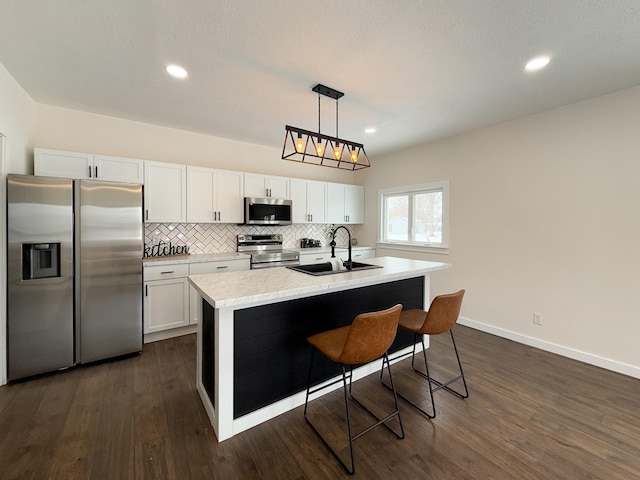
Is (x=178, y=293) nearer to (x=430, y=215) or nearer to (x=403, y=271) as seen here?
(x=403, y=271)

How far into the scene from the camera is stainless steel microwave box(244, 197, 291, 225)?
161 inches

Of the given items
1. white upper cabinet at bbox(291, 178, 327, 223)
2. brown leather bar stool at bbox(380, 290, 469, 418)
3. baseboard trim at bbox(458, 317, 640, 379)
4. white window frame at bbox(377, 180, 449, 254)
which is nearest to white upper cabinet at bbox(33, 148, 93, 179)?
white upper cabinet at bbox(291, 178, 327, 223)

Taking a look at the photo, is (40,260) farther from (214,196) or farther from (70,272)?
(214,196)

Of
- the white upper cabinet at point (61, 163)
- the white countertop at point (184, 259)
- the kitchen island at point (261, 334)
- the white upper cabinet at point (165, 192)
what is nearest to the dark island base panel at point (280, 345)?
the kitchen island at point (261, 334)

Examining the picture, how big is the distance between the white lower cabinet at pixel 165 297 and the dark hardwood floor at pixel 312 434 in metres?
0.66

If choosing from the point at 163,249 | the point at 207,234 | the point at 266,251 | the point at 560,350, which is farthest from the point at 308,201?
the point at 560,350

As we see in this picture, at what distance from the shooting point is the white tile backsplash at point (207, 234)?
373 cm

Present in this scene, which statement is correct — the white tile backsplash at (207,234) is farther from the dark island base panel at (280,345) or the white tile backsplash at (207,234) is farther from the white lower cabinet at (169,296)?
the dark island base panel at (280,345)

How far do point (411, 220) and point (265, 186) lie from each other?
2.51m

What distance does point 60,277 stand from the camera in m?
2.54

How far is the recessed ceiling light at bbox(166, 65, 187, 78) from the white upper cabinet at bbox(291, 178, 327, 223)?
2368mm

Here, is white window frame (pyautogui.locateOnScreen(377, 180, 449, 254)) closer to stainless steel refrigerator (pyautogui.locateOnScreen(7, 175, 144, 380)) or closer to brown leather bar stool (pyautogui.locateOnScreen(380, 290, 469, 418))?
brown leather bar stool (pyautogui.locateOnScreen(380, 290, 469, 418))

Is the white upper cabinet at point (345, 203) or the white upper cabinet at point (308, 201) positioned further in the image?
the white upper cabinet at point (345, 203)

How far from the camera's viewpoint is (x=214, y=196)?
3889 millimetres
